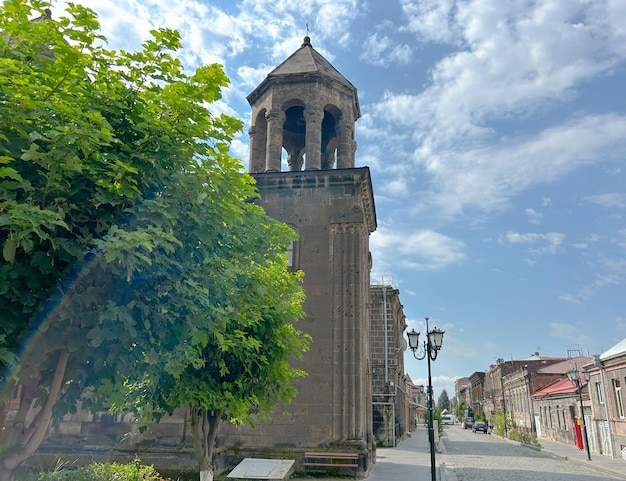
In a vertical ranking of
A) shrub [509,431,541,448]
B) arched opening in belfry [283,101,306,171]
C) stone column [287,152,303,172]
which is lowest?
shrub [509,431,541,448]

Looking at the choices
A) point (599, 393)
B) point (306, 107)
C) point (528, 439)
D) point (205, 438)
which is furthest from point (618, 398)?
point (205, 438)

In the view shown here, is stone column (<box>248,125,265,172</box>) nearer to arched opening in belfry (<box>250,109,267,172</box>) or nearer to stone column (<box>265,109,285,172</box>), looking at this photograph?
arched opening in belfry (<box>250,109,267,172</box>)

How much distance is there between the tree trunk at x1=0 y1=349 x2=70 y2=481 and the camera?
4.28 meters

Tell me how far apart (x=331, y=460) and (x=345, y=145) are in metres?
10.8

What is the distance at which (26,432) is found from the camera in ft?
14.8

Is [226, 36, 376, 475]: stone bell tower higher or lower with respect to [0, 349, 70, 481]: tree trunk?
higher

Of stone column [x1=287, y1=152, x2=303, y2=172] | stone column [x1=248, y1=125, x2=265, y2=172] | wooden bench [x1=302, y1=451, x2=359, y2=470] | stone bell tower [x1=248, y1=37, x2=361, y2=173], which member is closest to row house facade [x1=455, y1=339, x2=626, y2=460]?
wooden bench [x1=302, y1=451, x2=359, y2=470]

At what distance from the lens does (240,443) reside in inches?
590

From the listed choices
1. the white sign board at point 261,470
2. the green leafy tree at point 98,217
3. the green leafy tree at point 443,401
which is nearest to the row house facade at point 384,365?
the white sign board at point 261,470

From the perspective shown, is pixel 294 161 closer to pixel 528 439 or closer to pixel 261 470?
pixel 261 470

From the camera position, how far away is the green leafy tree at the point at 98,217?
3.84 meters

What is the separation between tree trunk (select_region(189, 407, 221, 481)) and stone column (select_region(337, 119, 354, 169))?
33.8 feet

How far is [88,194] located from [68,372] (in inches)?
67.7

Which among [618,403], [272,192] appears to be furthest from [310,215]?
[618,403]
